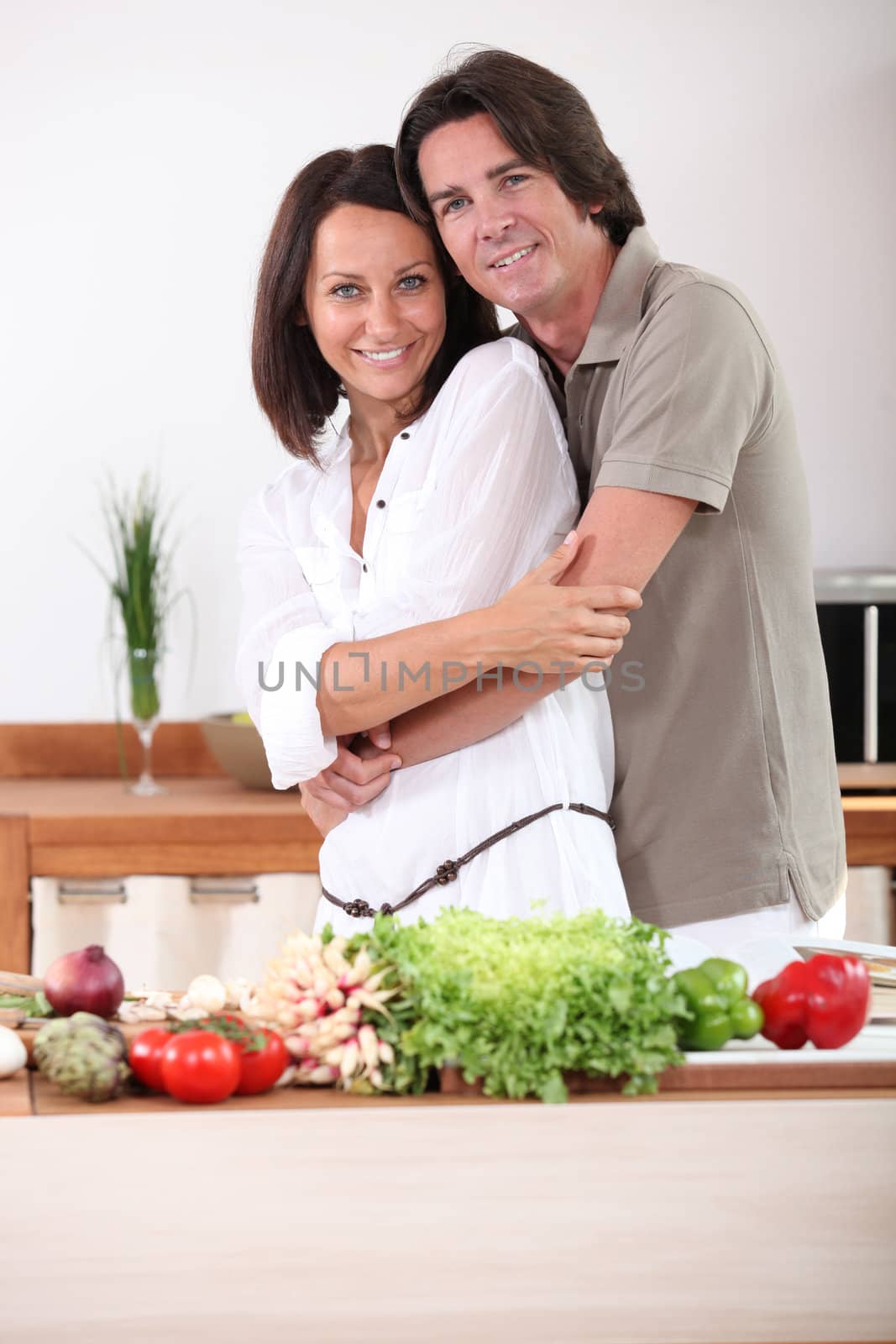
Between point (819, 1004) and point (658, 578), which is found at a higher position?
point (658, 578)

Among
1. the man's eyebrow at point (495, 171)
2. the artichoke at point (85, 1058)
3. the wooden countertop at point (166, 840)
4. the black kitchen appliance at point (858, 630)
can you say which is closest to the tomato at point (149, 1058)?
the artichoke at point (85, 1058)

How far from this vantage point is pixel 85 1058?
3.41 feet

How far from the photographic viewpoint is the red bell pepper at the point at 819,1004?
1.11 meters

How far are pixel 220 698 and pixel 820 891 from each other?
176 centimetres

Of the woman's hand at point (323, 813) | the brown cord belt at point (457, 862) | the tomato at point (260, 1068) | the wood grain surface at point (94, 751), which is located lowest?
the tomato at point (260, 1068)

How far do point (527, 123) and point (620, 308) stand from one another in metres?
0.22

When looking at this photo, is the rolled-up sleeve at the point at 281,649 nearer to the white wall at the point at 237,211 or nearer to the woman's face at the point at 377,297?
the woman's face at the point at 377,297

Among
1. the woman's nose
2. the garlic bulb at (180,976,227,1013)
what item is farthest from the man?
the garlic bulb at (180,976,227,1013)

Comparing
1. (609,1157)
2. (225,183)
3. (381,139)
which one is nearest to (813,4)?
(381,139)

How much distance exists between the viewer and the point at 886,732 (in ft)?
9.03

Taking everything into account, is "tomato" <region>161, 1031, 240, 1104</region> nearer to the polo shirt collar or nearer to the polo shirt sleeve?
the polo shirt sleeve

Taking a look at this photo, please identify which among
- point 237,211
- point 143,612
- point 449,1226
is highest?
point 237,211

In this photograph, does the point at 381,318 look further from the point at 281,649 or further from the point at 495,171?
the point at 281,649

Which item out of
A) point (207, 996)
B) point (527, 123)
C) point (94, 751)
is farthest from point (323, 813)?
point (94, 751)
